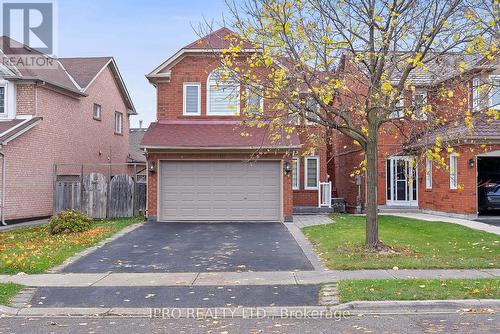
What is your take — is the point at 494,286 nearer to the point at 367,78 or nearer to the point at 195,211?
the point at 367,78

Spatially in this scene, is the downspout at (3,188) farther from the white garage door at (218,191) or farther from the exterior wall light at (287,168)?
the exterior wall light at (287,168)

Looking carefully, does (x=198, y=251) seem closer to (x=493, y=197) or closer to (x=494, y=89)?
(x=494, y=89)

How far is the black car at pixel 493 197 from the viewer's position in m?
20.9

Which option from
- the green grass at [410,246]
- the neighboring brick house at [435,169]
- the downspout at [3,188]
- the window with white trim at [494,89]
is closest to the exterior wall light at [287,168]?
the neighboring brick house at [435,169]

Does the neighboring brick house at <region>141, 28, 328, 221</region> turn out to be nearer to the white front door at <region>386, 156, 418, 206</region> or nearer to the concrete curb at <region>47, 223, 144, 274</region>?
the concrete curb at <region>47, 223, 144, 274</region>

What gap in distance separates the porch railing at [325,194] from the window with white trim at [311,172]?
1.60 feet

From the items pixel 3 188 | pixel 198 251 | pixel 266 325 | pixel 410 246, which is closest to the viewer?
pixel 266 325

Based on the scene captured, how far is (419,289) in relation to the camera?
27.3ft

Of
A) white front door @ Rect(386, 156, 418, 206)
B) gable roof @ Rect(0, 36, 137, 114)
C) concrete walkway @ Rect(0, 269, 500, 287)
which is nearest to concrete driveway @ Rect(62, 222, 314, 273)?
concrete walkway @ Rect(0, 269, 500, 287)

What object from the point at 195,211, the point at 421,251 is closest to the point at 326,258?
the point at 421,251

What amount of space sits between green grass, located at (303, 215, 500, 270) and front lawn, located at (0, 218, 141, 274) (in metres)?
6.07

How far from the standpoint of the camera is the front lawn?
10.7m

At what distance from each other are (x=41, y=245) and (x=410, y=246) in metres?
9.50

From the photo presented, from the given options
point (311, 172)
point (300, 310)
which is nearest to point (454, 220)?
point (311, 172)
